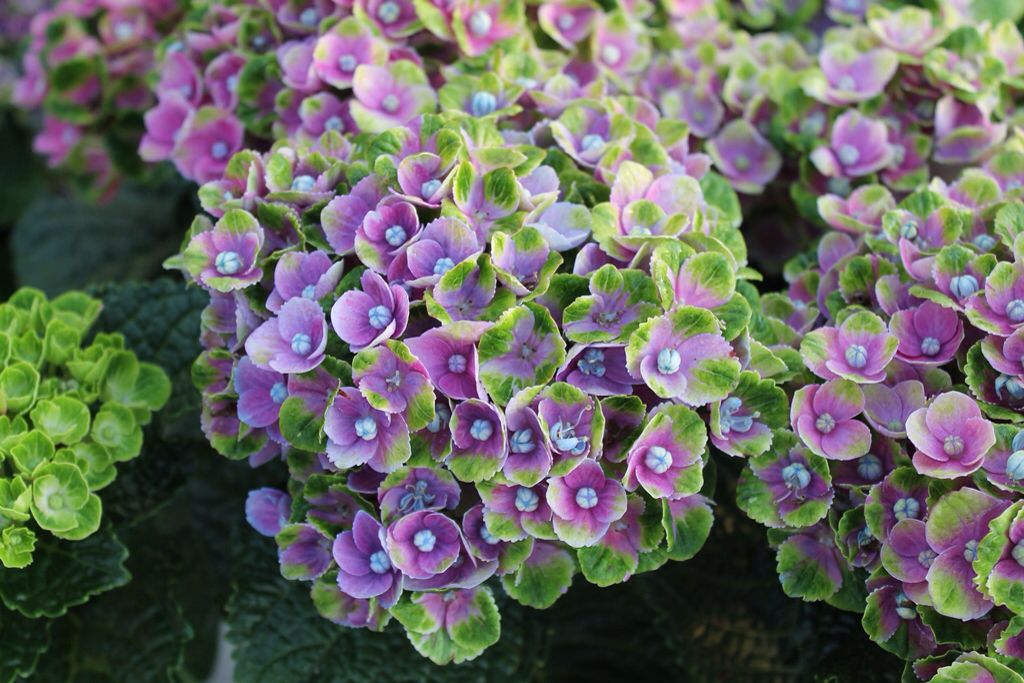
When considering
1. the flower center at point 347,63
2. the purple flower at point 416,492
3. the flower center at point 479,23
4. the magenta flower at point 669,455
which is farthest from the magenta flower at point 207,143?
the magenta flower at point 669,455

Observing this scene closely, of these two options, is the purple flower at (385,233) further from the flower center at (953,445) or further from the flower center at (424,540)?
the flower center at (953,445)

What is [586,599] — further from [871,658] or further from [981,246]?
[981,246]

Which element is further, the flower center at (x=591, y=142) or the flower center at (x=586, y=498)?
the flower center at (x=591, y=142)

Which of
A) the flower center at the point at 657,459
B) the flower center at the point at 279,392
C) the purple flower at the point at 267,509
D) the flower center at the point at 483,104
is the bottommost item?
the purple flower at the point at 267,509

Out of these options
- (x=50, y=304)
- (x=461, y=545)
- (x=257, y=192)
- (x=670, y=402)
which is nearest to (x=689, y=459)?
(x=670, y=402)

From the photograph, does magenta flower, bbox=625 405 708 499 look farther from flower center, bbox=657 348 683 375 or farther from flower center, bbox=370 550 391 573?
flower center, bbox=370 550 391 573

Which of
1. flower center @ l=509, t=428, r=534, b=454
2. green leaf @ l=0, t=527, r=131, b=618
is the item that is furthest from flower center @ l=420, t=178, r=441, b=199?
green leaf @ l=0, t=527, r=131, b=618

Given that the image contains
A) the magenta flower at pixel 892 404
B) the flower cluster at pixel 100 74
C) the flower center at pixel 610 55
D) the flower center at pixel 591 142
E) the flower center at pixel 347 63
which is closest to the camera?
the magenta flower at pixel 892 404
